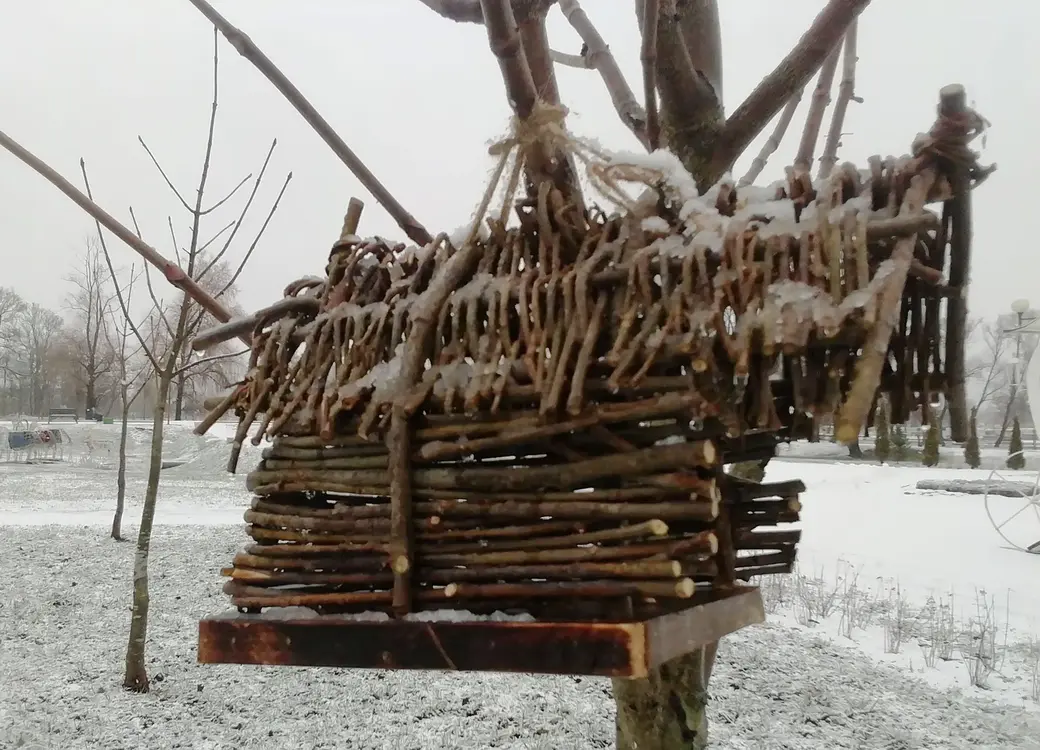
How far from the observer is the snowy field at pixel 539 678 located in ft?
9.67

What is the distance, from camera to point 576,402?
1.97 feet

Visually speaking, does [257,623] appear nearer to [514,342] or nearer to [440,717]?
[514,342]

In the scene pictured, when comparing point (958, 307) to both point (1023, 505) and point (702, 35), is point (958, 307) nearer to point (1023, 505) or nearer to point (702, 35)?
point (702, 35)

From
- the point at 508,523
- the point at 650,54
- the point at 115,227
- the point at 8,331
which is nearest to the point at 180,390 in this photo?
the point at 115,227

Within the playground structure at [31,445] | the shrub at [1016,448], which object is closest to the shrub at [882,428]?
the shrub at [1016,448]

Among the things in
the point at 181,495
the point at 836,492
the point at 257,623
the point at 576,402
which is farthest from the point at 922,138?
the point at 181,495

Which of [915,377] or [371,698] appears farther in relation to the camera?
[371,698]

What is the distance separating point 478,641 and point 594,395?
228 mm

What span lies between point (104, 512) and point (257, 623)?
28.0 ft

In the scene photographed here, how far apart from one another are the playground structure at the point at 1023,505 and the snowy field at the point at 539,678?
0.23 metres

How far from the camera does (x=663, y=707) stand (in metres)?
1.13

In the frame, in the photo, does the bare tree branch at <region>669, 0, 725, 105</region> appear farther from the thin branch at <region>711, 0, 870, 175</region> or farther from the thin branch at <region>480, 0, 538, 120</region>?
the thin branch at <region>480, 0, 538, 120</region>

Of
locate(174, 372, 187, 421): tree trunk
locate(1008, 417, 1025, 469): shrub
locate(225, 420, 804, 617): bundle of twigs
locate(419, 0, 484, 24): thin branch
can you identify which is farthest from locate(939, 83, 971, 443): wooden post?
locate(1008, 417, 1025, 469): shrub

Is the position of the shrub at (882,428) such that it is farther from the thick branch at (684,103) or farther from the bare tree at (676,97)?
the thick branch at (684,103)
